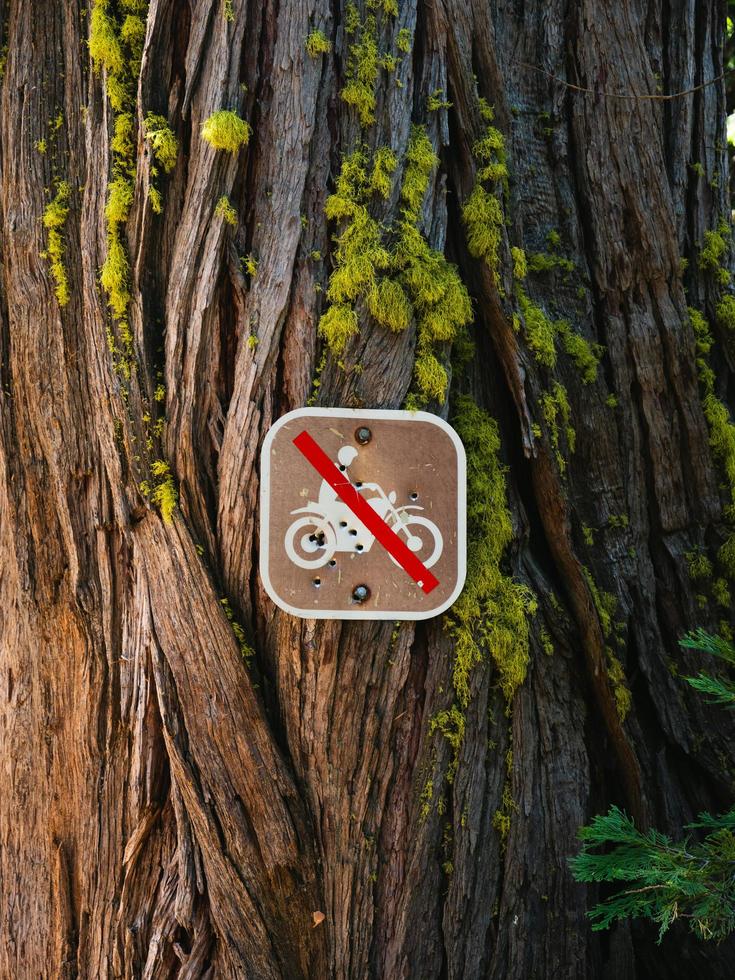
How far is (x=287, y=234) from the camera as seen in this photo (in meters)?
1.86

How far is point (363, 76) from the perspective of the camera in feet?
6.25

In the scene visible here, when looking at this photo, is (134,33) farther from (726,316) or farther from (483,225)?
(726,316)

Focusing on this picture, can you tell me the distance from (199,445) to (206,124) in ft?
2.31

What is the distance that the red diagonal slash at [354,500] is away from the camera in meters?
1.80

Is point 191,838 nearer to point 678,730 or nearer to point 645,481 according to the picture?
point 678,730

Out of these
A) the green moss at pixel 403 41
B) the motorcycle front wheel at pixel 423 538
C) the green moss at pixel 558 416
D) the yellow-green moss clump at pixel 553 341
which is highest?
the green moss at pixel 403 41

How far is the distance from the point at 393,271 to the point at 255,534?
2.19ft

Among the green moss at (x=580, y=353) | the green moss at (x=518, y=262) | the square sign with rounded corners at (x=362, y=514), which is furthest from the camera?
the green moss at (x=580, y=353)

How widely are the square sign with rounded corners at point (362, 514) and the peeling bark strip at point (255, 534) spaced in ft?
0.24

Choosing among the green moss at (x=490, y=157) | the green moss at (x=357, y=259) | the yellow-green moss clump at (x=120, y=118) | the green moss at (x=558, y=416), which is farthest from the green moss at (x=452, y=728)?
the green moss at (x=490, y=157)

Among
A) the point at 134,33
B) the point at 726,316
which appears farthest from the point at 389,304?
the point at 726,316

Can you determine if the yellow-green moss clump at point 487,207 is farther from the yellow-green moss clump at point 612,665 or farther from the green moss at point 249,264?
the yellow-green moss clump at point 612,665

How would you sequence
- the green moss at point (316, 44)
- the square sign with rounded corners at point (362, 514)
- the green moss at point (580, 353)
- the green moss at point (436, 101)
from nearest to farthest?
the square sign with rounded corners at point (362, 514)
the green moss at point (316, 44)
the green moss at point (436, 101)
the green moss at point (580, 353)

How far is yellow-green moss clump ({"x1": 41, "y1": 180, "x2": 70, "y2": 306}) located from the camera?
1.97m
